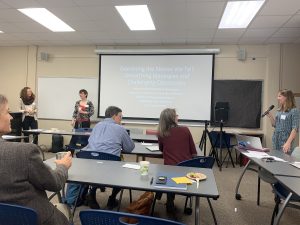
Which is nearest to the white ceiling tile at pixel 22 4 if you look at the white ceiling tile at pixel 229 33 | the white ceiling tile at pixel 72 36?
the white ceiling tile at pixel 72 36

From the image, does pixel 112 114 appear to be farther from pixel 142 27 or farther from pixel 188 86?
pixel 188 86

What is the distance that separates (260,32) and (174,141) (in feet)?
11.7

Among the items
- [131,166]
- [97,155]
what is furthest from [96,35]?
[131,166]

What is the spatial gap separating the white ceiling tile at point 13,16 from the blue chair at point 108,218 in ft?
14.0

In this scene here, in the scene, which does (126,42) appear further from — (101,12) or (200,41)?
(200,41)

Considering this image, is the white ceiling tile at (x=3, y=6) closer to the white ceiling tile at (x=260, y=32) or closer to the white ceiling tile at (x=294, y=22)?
the white ceiling tile at (x=260, y=32)

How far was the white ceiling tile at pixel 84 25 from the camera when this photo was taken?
423 cm

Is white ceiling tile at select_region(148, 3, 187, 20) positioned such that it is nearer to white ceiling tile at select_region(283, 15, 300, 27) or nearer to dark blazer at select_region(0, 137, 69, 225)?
white ceiling tile at select_region(283, 15, 300, 27)

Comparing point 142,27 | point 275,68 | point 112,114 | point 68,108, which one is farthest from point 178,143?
point 68,108

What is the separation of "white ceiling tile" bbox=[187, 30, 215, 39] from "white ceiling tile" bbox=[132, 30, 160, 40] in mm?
749

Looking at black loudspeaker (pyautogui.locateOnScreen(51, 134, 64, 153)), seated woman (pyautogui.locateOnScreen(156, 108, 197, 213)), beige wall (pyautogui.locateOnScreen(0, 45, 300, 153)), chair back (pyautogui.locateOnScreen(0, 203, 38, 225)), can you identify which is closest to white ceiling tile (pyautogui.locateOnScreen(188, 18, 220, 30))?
beige wall (pyautogui.locateOnScreen(0, 45, 300, 153))

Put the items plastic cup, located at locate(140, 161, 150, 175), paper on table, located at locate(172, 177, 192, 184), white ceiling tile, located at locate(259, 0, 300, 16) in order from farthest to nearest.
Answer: white ceiling tile, located at locate(259, 0, 300, 16)
plastic cup, located at locate(140, 161, 150, 175)
paper on table, located at locate(172, 177, 192, 184)

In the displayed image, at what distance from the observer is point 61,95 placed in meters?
5.97

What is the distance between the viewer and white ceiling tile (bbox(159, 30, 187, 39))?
178 inches
